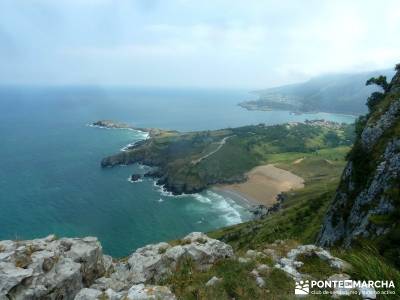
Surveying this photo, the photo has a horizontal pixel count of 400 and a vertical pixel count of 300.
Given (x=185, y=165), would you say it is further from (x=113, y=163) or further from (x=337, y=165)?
(x=337, y=165)

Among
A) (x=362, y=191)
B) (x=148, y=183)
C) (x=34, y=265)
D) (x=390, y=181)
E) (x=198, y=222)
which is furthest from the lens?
(x=148, y=183)

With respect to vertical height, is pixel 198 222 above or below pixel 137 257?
below

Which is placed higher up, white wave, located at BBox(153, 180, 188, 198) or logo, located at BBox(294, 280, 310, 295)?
logo, located at BBox(294, 280, 310, 295)

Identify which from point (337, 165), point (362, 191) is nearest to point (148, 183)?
point (337, 165)

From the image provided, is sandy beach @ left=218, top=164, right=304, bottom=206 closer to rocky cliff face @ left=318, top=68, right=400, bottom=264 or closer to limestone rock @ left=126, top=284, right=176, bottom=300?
rocky cliff face @ left=318, top=68, right=400, bottom=264

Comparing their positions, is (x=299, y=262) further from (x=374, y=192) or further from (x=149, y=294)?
(x=374, y=192)

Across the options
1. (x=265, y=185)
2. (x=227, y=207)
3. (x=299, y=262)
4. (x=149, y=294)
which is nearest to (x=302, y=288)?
(x=299, y=262)

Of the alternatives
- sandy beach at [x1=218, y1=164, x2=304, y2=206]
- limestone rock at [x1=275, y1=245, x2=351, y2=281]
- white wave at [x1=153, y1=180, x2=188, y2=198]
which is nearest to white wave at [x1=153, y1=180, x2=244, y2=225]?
white wave at [x1=153, y1=180, x2=188, y2=198]
